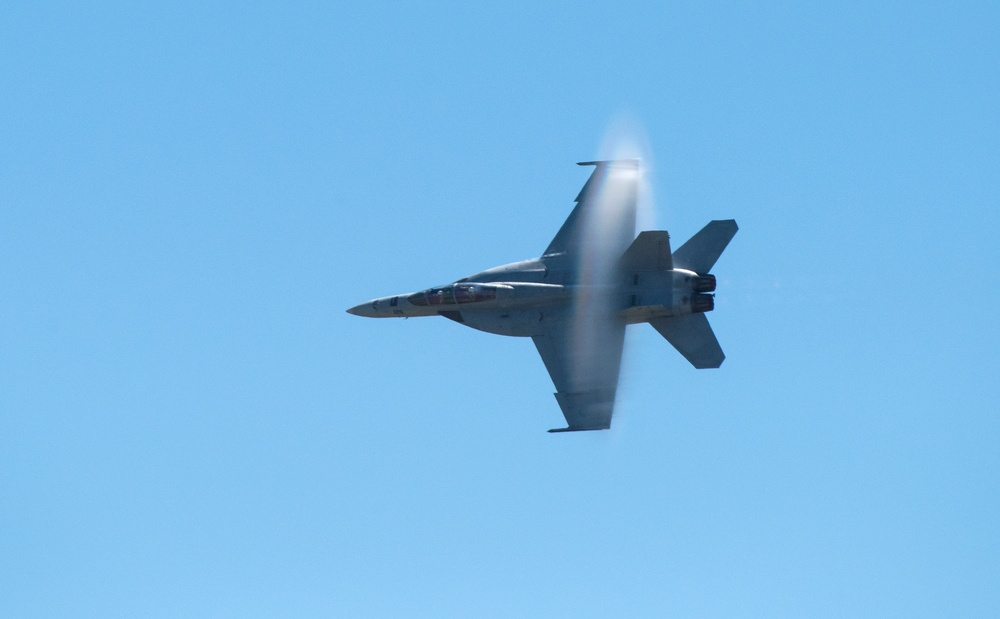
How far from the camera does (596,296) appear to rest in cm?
3897

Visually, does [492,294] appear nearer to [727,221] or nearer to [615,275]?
[615,275]

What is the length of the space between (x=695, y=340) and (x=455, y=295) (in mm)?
6233

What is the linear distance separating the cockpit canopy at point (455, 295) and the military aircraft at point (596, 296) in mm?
25

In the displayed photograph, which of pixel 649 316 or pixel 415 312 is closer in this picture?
pixel 649 316

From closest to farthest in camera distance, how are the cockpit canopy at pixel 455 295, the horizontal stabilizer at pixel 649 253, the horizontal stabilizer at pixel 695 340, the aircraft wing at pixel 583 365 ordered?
the horizontal stabilizer at pixel 649 253 < the aircraft wing at pixel 583 365 < the horizontal stabilizer at pixel 695 340 < the cockpit canopy at pixel 455 295

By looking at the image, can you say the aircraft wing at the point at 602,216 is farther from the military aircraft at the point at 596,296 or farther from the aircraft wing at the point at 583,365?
the aircraft wing at the point at 583,365

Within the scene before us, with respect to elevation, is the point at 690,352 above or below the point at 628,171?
below

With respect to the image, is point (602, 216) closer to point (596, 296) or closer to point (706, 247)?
point (596, 296)

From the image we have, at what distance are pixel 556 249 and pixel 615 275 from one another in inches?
89.2

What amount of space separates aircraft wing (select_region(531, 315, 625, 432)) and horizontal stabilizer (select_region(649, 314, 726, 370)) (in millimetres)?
1258

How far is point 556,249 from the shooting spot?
40500 mm

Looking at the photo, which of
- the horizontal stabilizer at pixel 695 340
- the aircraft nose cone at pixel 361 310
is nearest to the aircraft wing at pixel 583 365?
the horizontal stabilizer at pixel 695 340

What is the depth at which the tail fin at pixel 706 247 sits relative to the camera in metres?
38.7

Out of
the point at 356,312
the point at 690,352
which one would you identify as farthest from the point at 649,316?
the point at 356,312
